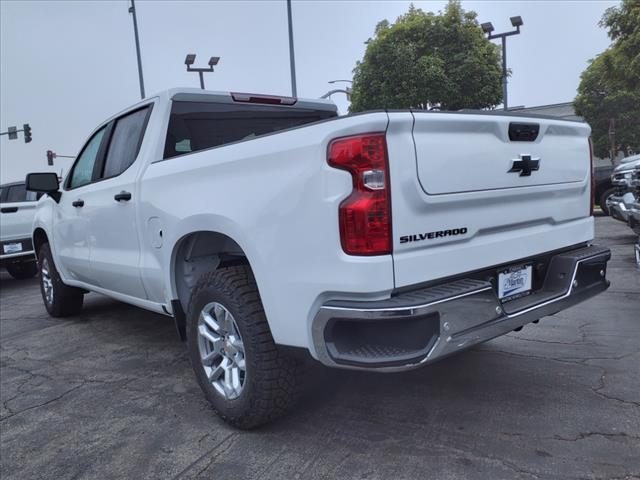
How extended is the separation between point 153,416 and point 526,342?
2.76 m

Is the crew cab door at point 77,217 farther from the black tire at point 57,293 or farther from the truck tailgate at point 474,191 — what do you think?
the truck tailgate at point 474,191

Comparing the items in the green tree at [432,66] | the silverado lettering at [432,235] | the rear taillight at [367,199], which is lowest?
the silverado lettering at [432,235]

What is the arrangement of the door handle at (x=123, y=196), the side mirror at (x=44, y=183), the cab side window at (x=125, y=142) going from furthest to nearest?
the side mirror at (x=44, y=183) < the cab side window at (x=125, y=142) < the door handle at (x=123, y=196)

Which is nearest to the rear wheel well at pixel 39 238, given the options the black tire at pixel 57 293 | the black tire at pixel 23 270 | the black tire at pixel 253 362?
the black tire at pixel 57 293

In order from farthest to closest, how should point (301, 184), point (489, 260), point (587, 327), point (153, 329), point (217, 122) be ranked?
point (153, 329), point (587, 327), point (217, 122), point (489, 260), point (301, 184)

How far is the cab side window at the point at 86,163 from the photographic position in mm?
4727

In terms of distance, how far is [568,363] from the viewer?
3670 mm

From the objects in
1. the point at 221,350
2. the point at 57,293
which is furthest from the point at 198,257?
the point at 57,293

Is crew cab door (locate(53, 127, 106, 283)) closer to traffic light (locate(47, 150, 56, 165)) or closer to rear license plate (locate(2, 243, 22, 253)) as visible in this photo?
rear license plate (locate(2, 243, 22, 253))

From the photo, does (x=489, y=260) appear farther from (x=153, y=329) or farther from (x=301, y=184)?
(x=153, y=329)

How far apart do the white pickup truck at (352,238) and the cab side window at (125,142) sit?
0.13 metres

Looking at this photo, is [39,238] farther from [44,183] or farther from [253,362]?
[253,362]

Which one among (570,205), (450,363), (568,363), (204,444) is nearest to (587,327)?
(568,363)

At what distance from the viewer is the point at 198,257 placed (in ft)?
11.2
